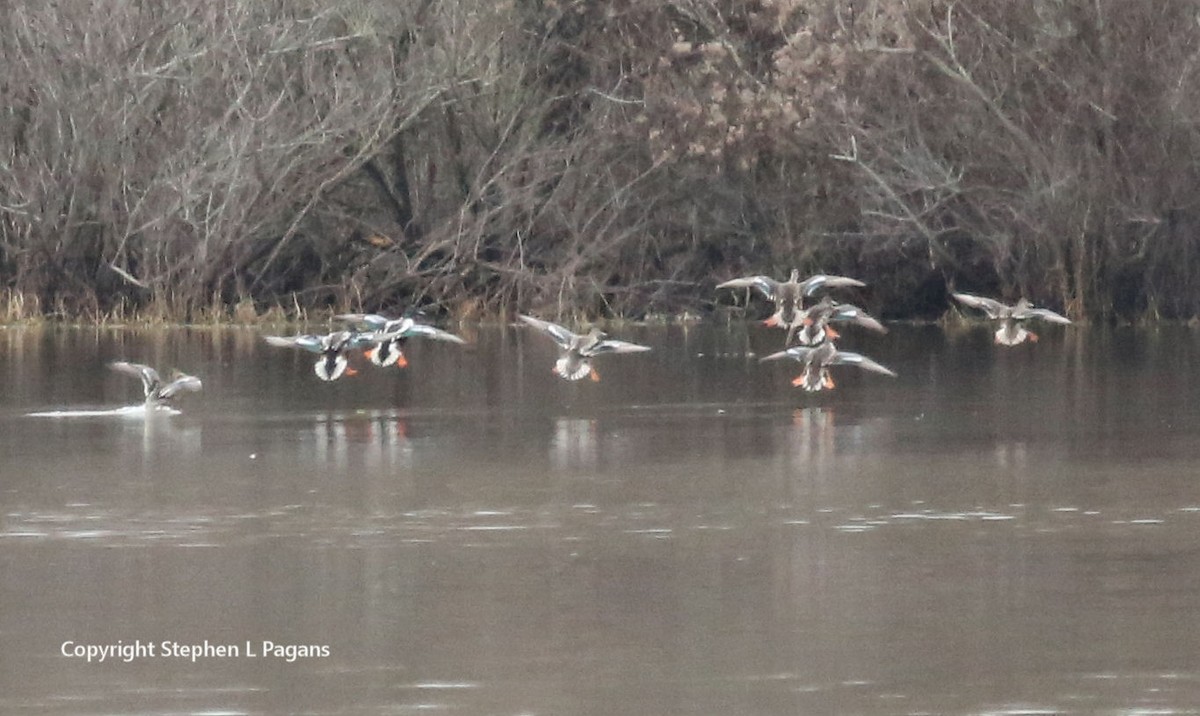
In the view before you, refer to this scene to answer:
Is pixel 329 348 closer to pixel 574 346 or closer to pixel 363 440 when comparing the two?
pixel 574 346

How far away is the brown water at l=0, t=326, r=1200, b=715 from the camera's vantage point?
8266 millimetres

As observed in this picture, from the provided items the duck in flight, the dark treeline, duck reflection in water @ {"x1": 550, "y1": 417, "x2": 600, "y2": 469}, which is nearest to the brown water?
duck reflection in water @ {"x1": 550, "y1": 417, "x2": 600, "y2": 469}

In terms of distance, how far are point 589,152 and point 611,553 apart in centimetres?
2573

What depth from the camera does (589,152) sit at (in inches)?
1436

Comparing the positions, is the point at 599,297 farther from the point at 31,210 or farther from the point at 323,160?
the point at 31,210

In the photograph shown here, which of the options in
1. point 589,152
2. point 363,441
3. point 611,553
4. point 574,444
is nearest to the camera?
point 611,553

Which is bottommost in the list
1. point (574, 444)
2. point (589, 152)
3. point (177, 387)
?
point (574, 444)

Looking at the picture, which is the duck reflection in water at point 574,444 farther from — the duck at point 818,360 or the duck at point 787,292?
the duck at point 787,292

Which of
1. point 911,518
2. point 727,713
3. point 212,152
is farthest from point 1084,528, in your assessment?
point 212,152

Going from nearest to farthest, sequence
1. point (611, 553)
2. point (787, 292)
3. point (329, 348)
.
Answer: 1. point (611, 553)
2. point (329, 348)
3. point (787, 292)

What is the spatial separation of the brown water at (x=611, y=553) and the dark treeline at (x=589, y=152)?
41.5 ft

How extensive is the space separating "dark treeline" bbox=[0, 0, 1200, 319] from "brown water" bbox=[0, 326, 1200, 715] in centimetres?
1266

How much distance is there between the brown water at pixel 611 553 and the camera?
8266 mm

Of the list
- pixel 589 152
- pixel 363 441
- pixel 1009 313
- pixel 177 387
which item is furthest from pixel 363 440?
pixel 589 152
